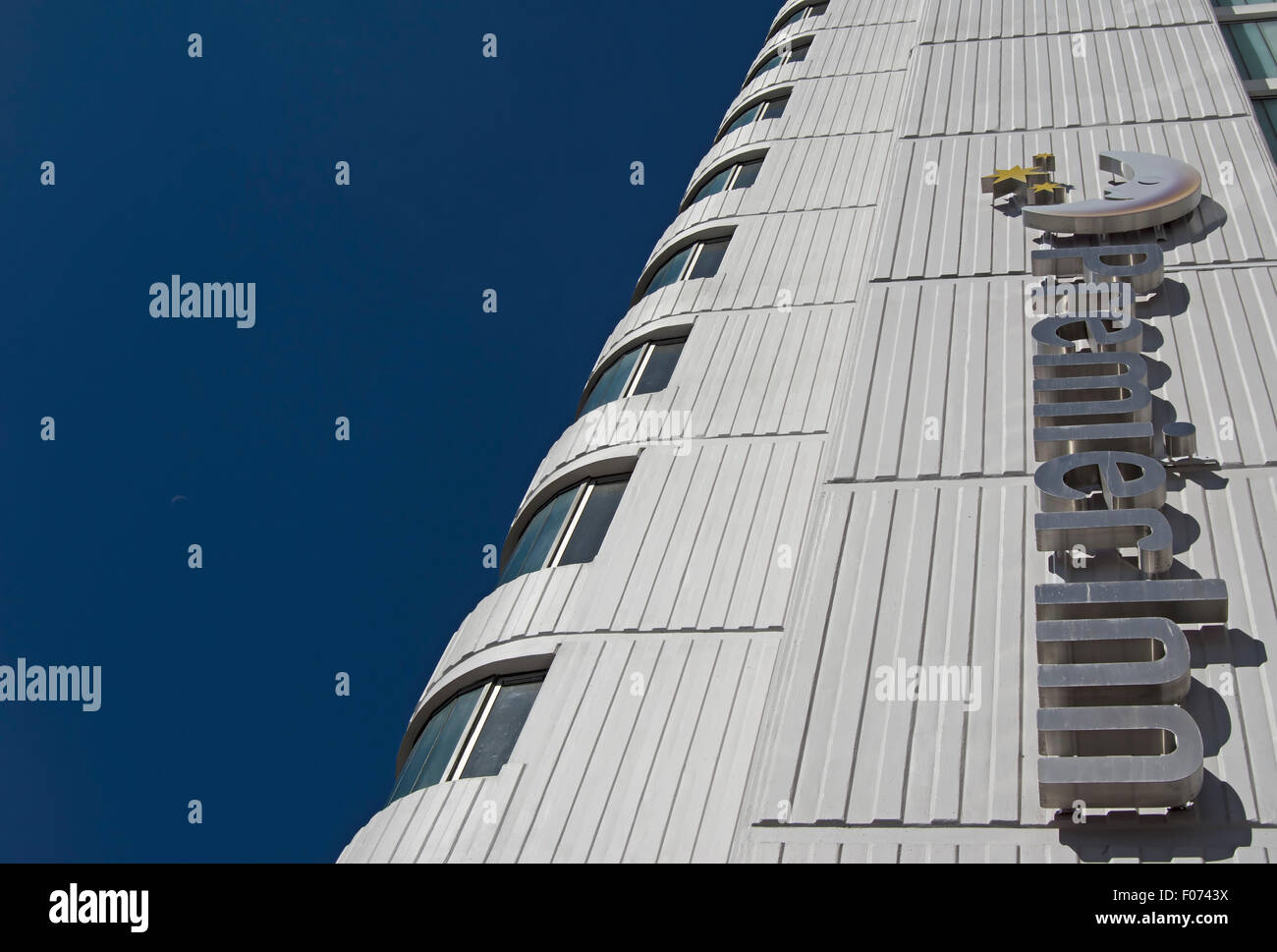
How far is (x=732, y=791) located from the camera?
31.2 ft

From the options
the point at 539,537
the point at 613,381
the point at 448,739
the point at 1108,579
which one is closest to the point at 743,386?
the point at 613,381

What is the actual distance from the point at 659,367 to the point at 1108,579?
28.3 feet

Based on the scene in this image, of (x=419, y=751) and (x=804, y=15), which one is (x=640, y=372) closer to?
(x=419, y=751)

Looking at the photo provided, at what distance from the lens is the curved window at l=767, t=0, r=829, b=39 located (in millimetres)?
30750

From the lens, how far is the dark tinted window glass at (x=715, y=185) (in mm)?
23453

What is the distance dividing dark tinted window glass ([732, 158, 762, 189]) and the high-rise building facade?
3675 mm

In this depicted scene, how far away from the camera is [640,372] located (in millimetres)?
16938

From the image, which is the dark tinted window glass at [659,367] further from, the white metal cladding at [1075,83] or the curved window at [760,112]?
the curved window at [760,112]

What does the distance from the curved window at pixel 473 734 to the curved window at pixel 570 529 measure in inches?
66.7

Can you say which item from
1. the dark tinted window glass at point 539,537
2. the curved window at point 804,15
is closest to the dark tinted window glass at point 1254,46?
the curved window at point 804,15

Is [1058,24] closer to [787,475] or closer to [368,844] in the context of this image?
[787,475]

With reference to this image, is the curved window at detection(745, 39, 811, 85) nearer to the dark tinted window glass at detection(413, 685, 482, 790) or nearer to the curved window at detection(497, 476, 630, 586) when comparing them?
the curved window at detection(497, 476, 630, 586)
